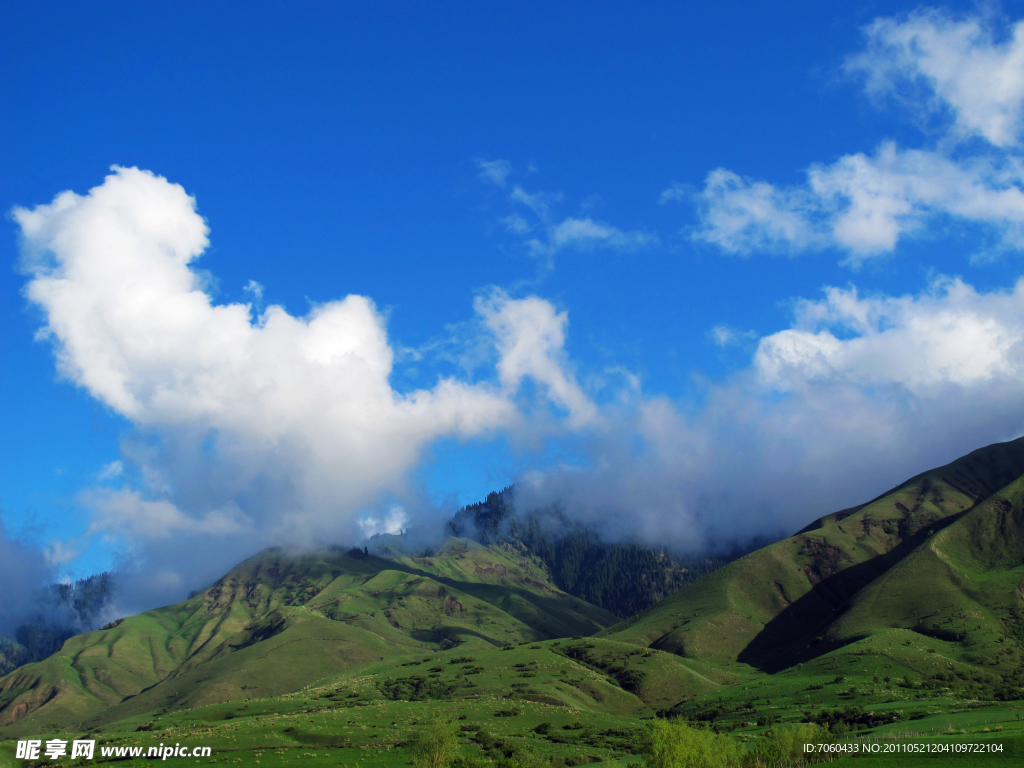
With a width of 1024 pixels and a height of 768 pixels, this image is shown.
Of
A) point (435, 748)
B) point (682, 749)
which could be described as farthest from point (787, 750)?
point (435, 748)

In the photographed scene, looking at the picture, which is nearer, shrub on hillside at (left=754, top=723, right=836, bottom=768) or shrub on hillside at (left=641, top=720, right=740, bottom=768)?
shrub on hillside at (left=641, top=720, right=740, bottom=768)

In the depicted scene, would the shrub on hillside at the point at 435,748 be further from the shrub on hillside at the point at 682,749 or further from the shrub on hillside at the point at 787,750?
the shrub on hillside at the point at 787,750

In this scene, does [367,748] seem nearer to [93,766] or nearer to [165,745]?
[165,745]

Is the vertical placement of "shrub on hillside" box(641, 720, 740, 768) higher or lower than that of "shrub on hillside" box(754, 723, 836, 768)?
higher

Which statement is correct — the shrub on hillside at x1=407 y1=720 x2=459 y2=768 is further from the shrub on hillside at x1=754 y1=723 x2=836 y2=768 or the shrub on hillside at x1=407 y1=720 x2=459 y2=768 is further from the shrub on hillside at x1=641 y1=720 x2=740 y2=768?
the shrub on hillside at x1=754 y1=723 x2=836 y2=768

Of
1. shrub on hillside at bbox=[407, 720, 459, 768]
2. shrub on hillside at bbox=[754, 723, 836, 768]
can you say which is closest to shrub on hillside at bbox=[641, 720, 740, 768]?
shrub on hillside at bbox=[754, 723, 836, 768]

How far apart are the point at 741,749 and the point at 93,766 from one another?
142 meters

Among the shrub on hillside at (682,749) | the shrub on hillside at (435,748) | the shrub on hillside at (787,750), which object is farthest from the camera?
the shrub on hillside at (435,748)

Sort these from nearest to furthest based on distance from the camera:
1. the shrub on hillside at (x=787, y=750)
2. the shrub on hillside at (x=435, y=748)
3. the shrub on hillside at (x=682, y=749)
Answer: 1. the shrub on hillside at (x=682, y=749)
2. the shrub on hillside at (x=787, y=750)
3. the shrub on hillside at (x=435, y=748)

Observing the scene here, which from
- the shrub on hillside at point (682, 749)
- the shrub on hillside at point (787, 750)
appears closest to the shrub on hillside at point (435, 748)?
the shrub on hillside at point (682, 749)

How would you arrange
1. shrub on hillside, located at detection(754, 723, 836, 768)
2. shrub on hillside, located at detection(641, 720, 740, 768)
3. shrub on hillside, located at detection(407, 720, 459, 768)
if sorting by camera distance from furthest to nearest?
shrub on hillside, located at detection(407, 720, 459, 768) → shrub on hillside, located at detection(754, 723, 836, 768) → shrub on hillside, located at detection(641, 720, 740, 768)

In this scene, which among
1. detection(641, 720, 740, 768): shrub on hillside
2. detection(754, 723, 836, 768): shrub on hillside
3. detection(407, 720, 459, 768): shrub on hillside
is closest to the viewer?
detection(641, 720, 740, 768): shrub on hillside

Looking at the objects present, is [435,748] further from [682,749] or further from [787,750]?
[787,750]

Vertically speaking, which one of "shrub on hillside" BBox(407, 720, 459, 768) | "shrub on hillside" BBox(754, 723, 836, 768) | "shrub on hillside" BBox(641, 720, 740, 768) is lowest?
"shrub on hillside" BBox(754, 723, 836, 768)
